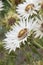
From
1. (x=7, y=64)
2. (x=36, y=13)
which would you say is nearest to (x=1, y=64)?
Answer: (x=7, y=64)

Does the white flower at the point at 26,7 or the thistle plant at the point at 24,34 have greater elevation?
the white flower at the point at 26,7

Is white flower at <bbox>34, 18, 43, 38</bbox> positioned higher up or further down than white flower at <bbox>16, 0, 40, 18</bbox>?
further down

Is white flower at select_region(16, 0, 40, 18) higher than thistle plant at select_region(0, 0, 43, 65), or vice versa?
white flower at select_region(16, 0, 40, 18)

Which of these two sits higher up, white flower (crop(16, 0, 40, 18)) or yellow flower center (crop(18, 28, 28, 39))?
white flower (crop(16, 0, 40, 18))

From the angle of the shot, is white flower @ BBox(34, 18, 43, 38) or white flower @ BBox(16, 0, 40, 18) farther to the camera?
white flower @ BBox(16, 0, 40, 18)

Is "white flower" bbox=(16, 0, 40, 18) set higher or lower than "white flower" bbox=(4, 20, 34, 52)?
higher

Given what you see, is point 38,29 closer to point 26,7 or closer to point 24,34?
point 24,34

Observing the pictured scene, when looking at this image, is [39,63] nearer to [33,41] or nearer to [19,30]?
[33,41]

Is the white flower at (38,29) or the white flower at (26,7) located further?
the white flower at (26,7)

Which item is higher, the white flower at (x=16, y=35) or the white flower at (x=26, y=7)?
the white flower at (x=26, y=7)
